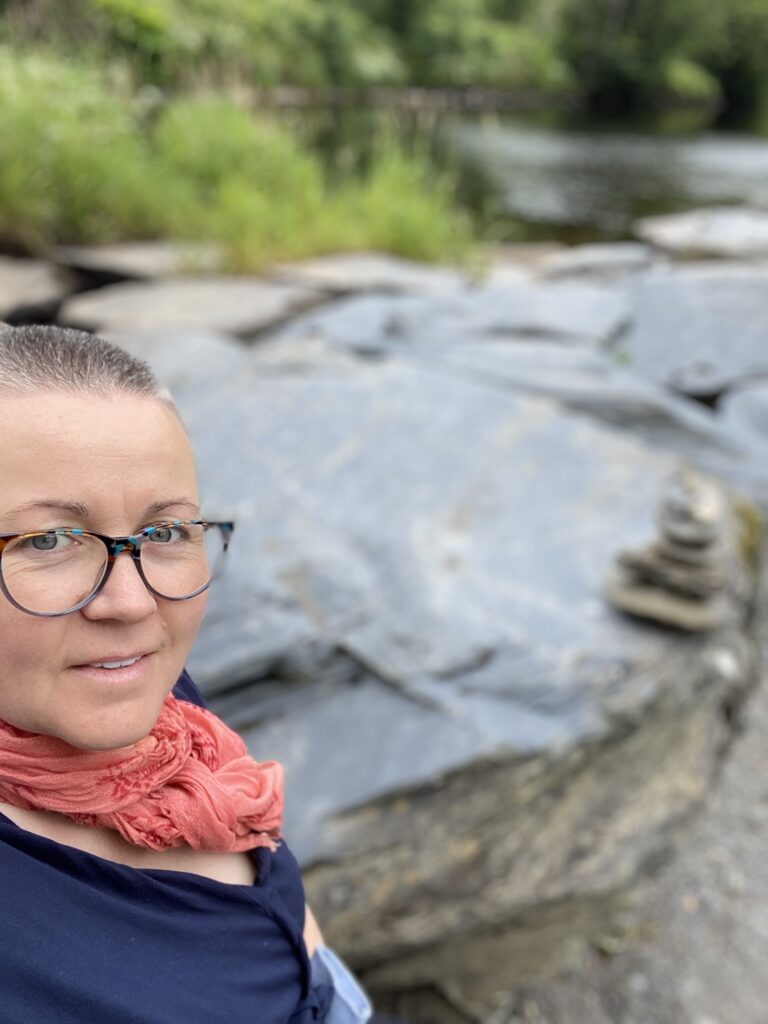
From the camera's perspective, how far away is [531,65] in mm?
28938

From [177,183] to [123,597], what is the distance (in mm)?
6563

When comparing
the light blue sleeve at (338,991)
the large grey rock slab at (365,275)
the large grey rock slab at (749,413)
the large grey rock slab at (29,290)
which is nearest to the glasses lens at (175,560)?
the light blue sleeve at (338,991)

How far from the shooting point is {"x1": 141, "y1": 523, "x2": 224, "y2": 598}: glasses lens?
78cm

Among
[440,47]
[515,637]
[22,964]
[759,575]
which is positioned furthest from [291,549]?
[440,47]

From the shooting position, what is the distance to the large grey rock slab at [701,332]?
4.94m

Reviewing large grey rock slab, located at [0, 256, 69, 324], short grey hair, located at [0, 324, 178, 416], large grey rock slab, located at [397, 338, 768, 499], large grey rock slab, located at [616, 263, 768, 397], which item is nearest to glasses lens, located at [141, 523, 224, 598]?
short grey hair, located at [0, 324, 178, 416]

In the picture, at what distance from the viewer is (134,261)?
581 cm

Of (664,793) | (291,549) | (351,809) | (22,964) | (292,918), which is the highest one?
(22,964)

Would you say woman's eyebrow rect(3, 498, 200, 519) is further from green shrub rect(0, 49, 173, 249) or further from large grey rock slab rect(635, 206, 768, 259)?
large grey rock slab rect(635, 206, 768, 259)

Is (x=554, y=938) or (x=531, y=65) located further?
(x=531, y=65)

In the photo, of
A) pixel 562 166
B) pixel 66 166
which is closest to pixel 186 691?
pixel 66 166

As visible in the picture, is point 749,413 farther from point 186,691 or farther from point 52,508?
point 52,508

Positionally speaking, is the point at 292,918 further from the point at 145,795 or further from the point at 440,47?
the point at 440,47

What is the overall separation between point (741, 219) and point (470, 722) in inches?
348
